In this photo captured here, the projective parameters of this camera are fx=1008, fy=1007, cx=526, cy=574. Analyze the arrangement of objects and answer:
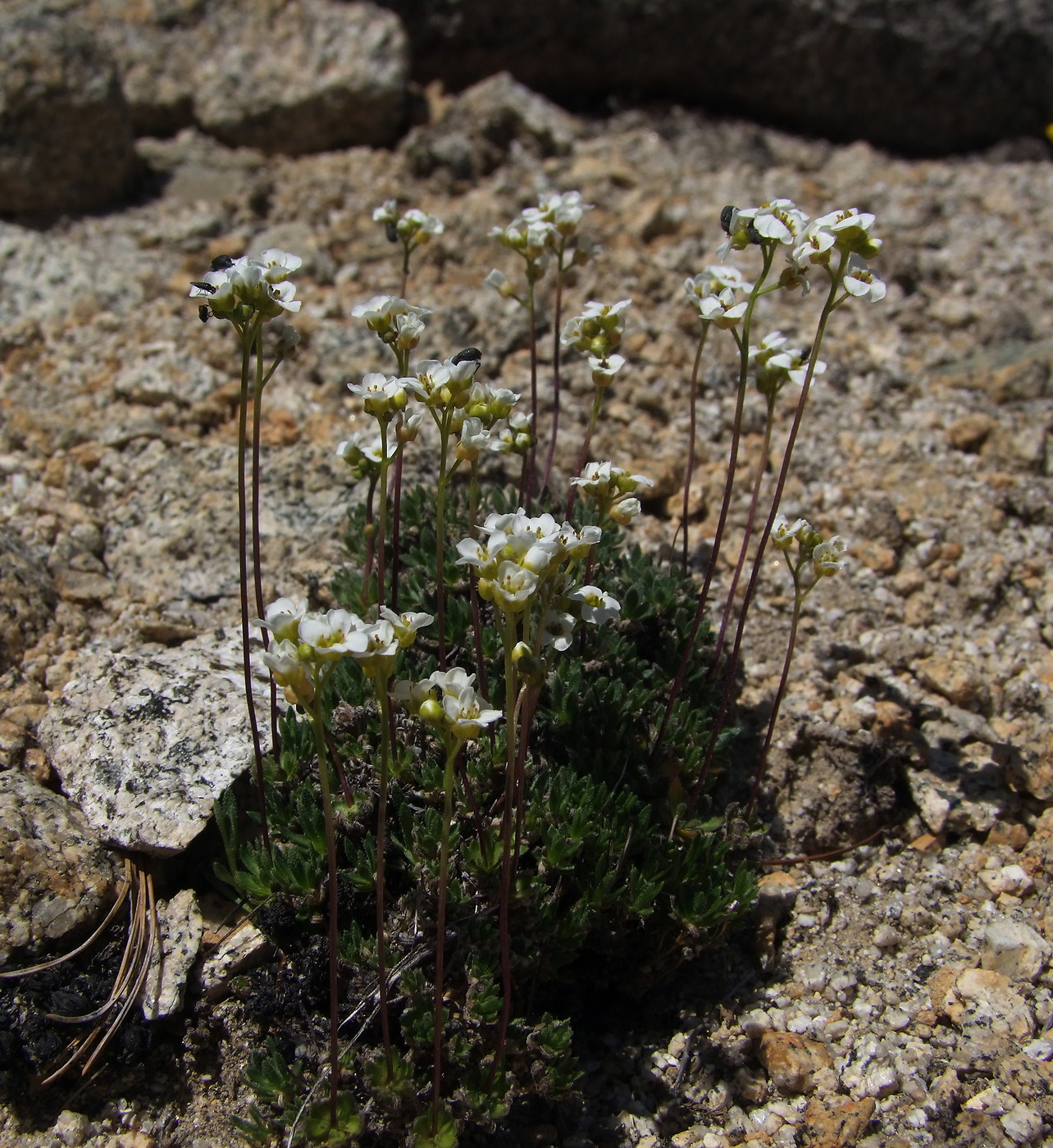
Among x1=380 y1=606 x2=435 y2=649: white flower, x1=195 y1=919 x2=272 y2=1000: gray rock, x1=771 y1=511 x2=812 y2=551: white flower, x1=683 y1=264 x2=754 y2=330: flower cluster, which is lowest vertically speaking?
x1=195 y1=919 x2=272 y2=1000: gray rock

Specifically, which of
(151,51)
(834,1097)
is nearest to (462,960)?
(834,1097)

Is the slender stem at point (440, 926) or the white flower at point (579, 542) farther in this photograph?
the white flower at point (579, 542)

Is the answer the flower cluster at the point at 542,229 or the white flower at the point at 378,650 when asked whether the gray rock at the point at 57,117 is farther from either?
the white flower at the point at 378,650

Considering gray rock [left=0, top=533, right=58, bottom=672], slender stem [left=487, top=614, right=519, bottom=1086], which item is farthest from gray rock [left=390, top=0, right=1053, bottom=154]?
slender stem [left=487, top=614, right=519, bottom=1086]

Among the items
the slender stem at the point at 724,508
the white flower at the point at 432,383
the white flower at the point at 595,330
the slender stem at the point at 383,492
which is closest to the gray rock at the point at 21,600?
the slender stem at the point at 383,492

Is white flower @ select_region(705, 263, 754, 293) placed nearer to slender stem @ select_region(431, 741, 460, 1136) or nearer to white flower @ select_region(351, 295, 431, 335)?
white flower @ select_region(351, 295, 431, 335)
